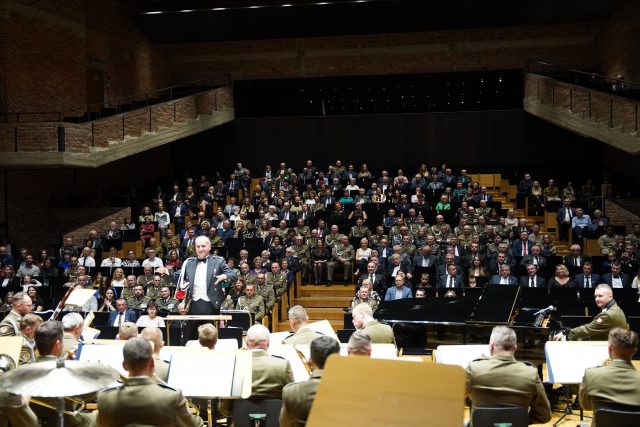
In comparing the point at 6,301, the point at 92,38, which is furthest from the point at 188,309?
the point at 92,38

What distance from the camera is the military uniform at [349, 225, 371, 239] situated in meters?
14.6

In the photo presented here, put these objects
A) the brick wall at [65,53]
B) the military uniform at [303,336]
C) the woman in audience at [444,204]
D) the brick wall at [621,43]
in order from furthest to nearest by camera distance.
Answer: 1. the brick wall at [621,43]
2. the brick wall at [65,53]
3. the woman in audience at [444,204]
4. the military uniform at [303,336]

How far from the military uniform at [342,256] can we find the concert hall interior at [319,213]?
46 millimetres

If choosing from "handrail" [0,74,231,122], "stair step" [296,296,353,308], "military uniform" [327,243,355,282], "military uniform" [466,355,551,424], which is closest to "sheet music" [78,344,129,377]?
"military uniform" [466,355,551,424]

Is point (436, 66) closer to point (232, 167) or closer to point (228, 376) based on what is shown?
point (232, 167)

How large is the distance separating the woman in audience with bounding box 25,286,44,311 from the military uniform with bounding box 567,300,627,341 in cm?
842

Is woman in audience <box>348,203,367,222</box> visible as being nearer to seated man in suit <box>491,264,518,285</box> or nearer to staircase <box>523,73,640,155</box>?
seated man in suit <box>491,264,518,285</box>

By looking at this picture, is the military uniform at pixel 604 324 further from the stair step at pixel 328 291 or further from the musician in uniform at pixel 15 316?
the stair step at pixel 328 291

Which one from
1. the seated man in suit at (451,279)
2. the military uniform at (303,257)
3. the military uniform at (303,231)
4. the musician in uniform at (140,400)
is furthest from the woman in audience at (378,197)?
the musician in uniform at (140,400)

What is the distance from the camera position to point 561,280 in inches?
449

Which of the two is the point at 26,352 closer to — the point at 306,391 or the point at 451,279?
the point at 306,391

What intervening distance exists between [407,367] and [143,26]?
20.2 m

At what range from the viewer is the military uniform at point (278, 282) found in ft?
41.0

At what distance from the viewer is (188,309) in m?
7.49
